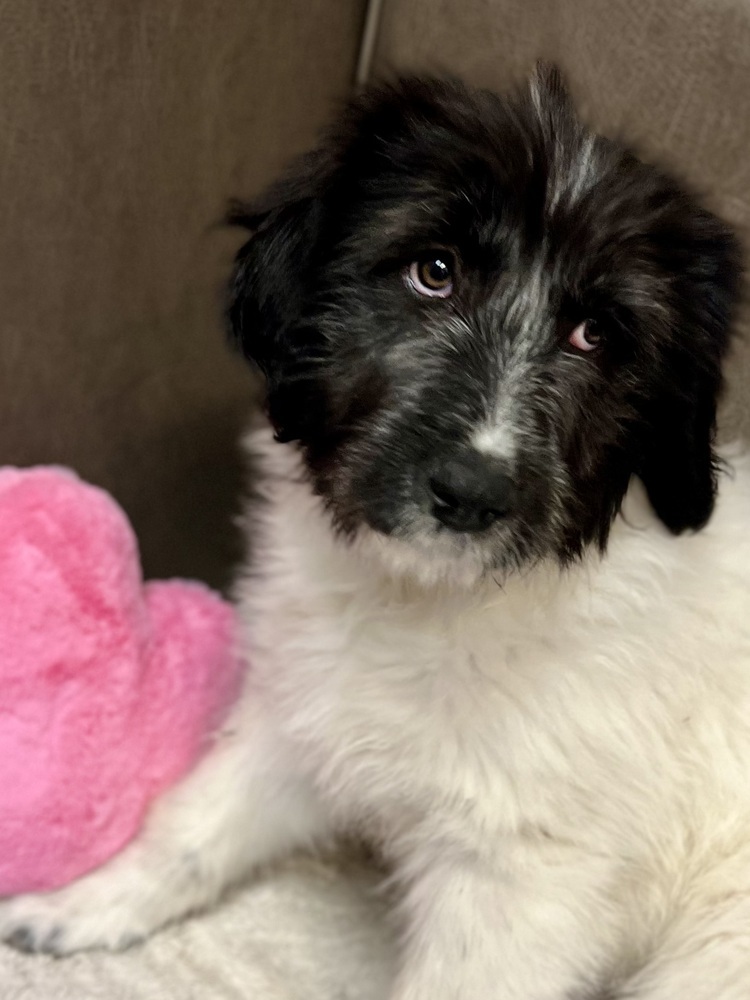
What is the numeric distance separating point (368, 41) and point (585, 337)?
117 centimetres

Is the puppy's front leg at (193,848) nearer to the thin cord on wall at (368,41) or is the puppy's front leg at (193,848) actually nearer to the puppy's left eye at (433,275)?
the puppy's left eye at (433,275)

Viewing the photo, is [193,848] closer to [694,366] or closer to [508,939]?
[508,939]

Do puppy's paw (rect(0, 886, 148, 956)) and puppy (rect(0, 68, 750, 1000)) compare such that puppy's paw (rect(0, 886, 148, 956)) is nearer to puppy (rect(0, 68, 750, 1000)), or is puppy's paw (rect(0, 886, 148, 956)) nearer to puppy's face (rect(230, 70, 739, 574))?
puppy (rect(0, 68, 750, 1000))

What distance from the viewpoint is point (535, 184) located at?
1245 mm

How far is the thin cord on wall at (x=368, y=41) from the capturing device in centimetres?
215

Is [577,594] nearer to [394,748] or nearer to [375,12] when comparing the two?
[394,748]

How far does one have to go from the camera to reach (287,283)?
1.35 m

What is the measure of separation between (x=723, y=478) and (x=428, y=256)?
61 cm

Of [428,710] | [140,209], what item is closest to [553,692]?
[428,710]

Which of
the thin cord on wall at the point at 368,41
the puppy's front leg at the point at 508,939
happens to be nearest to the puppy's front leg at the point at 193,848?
the puppy's front leg at the point at 508,939

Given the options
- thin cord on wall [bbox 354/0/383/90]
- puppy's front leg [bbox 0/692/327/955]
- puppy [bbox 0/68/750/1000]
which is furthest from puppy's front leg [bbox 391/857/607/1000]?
thin cord on wall [bbox 354/0/383/90]

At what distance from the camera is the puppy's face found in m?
1.23

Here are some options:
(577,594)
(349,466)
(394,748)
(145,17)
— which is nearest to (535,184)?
(349,466)

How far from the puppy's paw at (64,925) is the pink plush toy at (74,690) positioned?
3 cm
